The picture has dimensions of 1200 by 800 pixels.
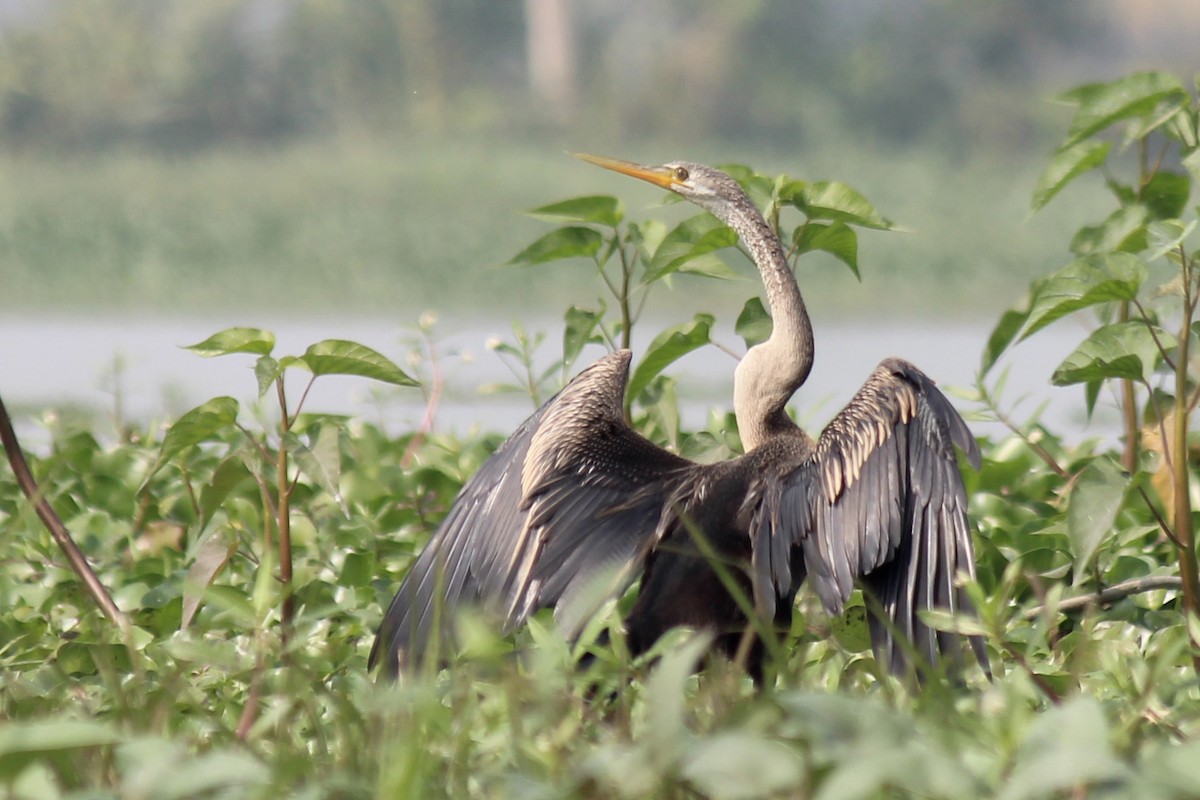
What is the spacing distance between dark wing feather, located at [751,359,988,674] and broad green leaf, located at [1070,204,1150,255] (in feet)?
1.33

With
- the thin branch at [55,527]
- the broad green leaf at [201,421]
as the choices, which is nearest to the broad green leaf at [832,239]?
the broad green leaf at [201,421]

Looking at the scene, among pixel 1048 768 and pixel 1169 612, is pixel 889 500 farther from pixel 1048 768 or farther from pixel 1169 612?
pixel 1048 768

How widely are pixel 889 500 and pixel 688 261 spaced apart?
60cm

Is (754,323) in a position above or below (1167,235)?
below

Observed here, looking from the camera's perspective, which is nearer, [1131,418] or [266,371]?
[266,371]

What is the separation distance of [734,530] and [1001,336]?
73 cm

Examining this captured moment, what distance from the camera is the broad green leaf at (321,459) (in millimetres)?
2439

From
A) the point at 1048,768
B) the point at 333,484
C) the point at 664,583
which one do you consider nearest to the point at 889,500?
the point at 664,583

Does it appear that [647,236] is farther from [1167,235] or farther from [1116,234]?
[1167,235]

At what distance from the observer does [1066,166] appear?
255cm

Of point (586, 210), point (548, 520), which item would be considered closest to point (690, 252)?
point (586, 210)

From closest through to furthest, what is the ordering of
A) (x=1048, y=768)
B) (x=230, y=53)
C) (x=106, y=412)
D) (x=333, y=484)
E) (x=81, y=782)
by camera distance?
(x=1048, y=768)
(x=81, y=782)
(x=333, y=484)
(x=106, y=412)
(x=230, y=53)

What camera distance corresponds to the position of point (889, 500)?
2.29 metres

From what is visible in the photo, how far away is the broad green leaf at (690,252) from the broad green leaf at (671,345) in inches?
3.3
